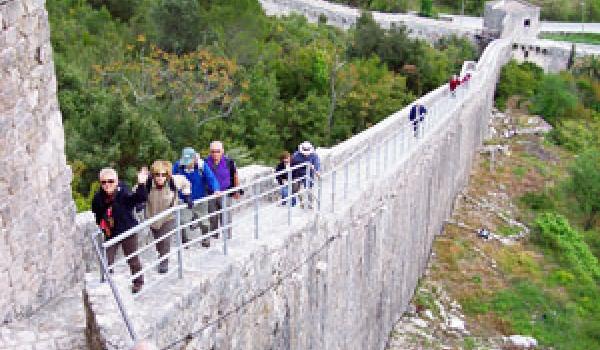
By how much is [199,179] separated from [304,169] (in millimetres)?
3238

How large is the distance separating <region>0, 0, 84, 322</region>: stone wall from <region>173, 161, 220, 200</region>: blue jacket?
132 cm

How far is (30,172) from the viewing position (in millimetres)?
7645

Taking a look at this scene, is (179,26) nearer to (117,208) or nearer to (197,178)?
(197,178)

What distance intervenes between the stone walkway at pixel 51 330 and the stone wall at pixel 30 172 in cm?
12

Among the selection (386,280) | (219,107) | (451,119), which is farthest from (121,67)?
(386,280)

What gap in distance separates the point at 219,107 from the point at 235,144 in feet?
7.91

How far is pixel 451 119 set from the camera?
76.5ft

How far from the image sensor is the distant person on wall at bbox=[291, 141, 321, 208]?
11.5 meters

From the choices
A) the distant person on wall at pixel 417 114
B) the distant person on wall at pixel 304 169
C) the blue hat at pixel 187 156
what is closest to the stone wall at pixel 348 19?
the distant person on wall at pixel 417 114

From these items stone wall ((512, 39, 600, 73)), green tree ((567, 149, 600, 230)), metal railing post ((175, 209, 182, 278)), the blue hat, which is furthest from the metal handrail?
stone wall ((512, 39, 600, 73))

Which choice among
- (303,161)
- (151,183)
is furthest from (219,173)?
(303,161)

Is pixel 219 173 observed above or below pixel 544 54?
above

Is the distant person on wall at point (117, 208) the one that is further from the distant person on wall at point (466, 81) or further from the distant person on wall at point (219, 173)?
the distant person on wall at point (466, 81)

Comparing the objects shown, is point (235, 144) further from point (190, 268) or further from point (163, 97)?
point (190, 268)
